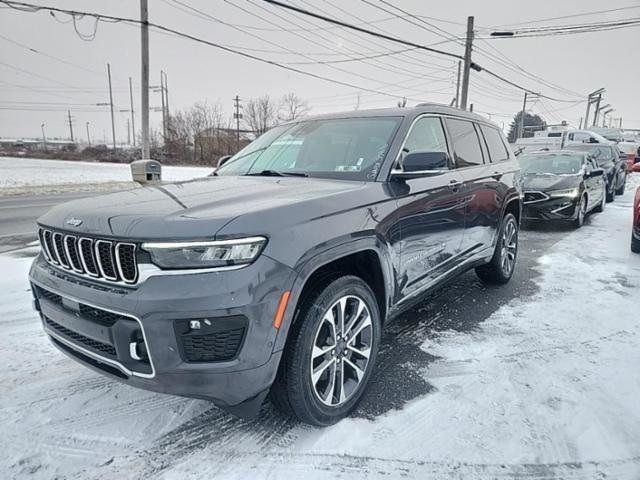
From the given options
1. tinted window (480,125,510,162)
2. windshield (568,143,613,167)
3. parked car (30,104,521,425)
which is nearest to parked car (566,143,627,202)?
windshield (568,143,613,167)

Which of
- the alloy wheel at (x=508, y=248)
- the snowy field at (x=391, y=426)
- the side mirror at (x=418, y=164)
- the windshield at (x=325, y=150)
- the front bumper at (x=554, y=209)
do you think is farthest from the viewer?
the front bumper at (x=554, y=209)

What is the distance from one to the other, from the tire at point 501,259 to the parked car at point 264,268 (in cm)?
163

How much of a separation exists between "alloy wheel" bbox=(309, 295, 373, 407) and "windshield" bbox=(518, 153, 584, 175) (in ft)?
27.7

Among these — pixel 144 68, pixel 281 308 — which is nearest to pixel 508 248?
pixel 281 308

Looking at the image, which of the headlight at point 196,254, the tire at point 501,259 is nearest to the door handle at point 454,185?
the tire at point 501,259

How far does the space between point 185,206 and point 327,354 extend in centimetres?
110

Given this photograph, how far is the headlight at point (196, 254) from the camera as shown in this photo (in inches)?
74.3

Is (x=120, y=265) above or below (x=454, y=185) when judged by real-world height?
below

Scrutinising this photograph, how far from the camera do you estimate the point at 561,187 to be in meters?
8.55

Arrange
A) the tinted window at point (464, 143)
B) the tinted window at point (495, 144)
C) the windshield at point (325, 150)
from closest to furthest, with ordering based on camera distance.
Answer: the windshield at point (325, 150), the tinted window at point (464, 143), the tinted window at point (495, 144)

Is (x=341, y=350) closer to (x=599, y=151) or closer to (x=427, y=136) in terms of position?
(x=427, y=136)

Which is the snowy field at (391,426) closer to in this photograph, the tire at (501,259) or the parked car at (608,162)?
the tire at (501,259)

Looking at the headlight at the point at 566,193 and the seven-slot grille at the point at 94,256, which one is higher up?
the seven-slot grille at the point at 94,256

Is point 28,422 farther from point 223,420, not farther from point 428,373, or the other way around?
point 428,373
